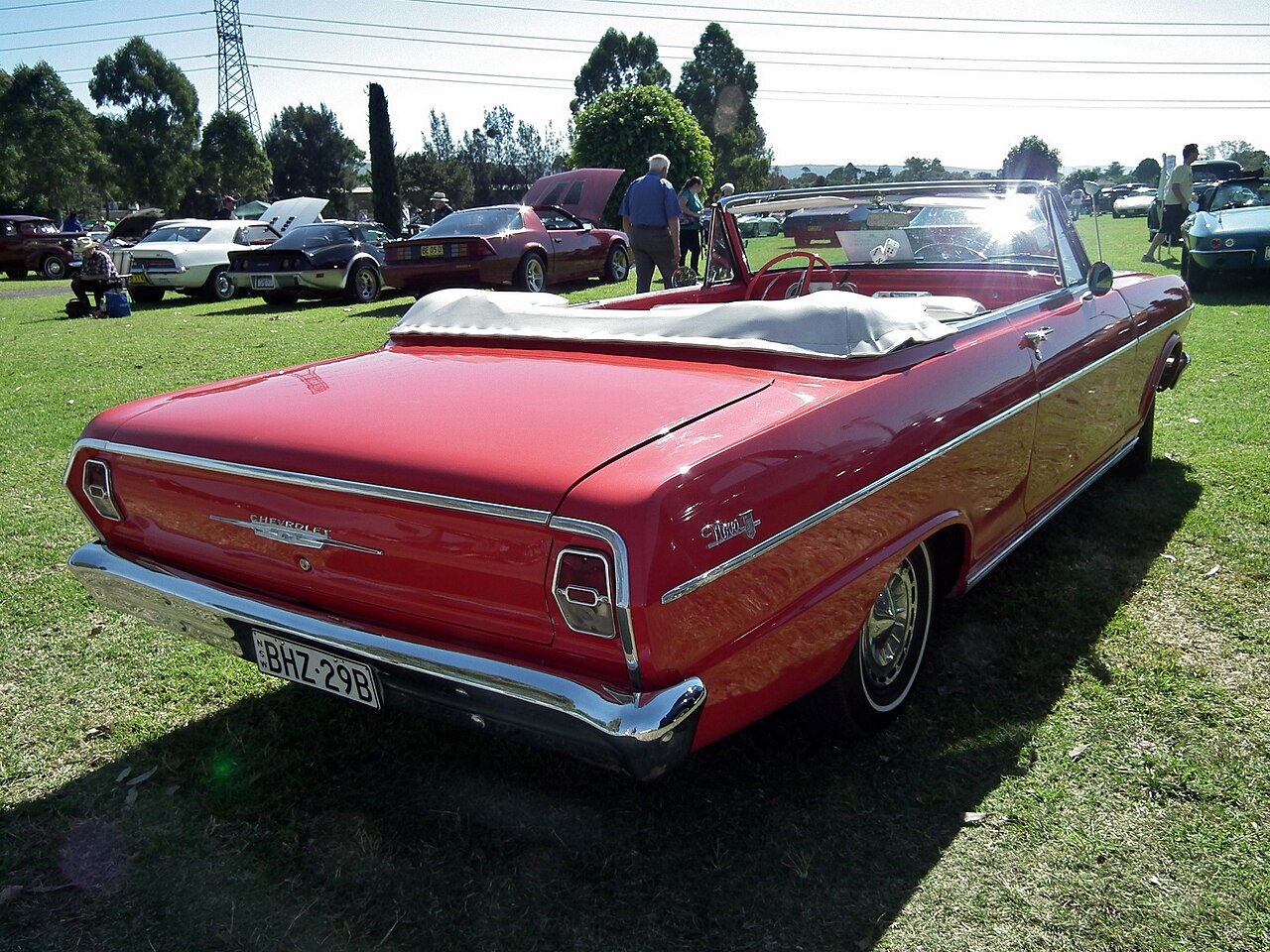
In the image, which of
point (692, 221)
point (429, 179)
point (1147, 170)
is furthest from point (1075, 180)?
point (429, 179)

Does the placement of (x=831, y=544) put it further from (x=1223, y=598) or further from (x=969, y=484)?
(x=1223, y=598)

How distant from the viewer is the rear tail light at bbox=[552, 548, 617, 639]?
66.7 inches

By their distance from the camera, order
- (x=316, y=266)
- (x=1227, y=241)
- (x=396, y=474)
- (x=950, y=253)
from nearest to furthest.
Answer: (x=396, y=474) < (x=950, y=253) < (x=1227, y=241) < (x=316, y=266)

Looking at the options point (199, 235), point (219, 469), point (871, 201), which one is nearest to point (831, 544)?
point (219, 469)

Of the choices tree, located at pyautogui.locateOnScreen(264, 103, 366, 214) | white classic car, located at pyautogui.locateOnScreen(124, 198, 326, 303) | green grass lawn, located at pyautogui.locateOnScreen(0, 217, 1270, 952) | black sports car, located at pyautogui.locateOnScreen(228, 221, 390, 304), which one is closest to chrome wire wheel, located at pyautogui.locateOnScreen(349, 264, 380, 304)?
black sports car, located at pyautogui.locateOnScreen(228, 221, 390, 304)

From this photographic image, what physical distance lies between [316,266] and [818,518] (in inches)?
473

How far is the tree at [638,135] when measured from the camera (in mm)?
25953

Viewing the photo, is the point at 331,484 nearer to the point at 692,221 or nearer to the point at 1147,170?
the point at 692,221

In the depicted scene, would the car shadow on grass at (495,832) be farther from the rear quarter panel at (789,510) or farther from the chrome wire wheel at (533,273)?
the chrome wire wheel at (533,273)

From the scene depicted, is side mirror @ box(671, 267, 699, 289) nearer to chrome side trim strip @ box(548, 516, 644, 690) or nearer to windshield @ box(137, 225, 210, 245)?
chrome side trim strip @ box(548, 516, 644, 690)

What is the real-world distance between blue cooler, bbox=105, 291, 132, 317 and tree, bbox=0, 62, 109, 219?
3441 cm

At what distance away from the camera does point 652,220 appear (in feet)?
31.0

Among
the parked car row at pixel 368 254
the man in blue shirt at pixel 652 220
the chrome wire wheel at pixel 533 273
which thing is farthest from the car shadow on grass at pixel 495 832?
the chrome wire wheel at pixel 533 273

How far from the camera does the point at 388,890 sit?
205 cm
